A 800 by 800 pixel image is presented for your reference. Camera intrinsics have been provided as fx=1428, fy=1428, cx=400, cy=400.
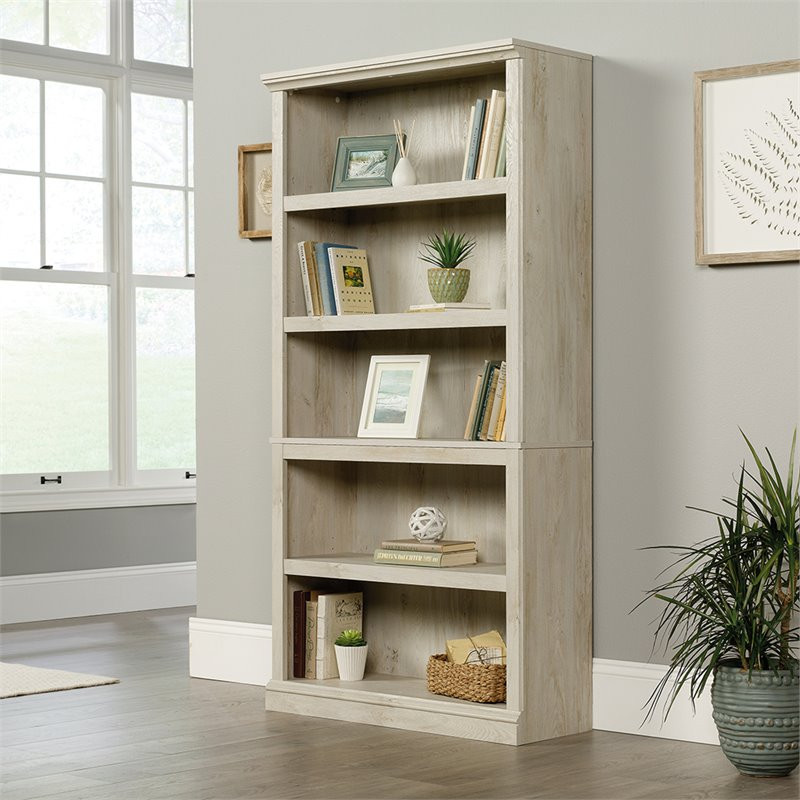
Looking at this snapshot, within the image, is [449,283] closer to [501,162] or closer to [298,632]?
[501,162]

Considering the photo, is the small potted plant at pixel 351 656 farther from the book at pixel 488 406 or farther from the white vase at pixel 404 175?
the white vase at pixel 404 175

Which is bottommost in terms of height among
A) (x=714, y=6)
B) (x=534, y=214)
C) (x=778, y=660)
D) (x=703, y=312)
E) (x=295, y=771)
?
(x=295, y=771)

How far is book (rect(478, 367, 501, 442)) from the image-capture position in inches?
156

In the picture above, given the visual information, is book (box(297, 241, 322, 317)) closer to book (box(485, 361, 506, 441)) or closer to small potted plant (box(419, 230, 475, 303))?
small potted plant (box(419, 230, 475, 303))

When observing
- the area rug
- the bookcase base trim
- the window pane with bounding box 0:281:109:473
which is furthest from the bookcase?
the window pane with bounding box 0:281:109:473

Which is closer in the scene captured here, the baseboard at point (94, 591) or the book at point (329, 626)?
the book at point (329, 626)

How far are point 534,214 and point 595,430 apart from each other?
2.15ft

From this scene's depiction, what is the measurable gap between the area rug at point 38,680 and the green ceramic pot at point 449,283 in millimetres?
1787

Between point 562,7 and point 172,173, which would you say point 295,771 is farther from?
point 172,173

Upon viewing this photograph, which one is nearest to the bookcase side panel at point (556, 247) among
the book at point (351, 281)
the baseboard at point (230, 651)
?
the book at point (351, 281)

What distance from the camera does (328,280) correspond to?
437cm

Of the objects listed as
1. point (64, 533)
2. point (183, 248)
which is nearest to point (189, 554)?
point (64, 533)

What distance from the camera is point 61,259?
6.64 m

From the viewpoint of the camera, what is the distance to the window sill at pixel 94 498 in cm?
645
